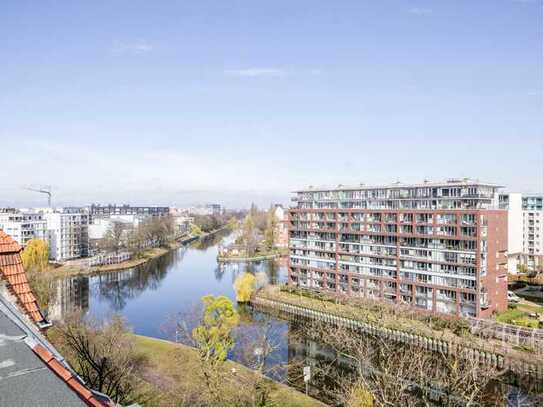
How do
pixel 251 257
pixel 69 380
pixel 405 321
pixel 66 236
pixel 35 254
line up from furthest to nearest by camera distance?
1. pixel 251 257
2. pixel 66 236
3. pixel 35 254
4. pixel 405 321
5. pixel 69 380

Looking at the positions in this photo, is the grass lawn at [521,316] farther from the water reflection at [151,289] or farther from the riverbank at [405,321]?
the water reflection at [151,289]

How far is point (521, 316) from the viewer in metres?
42.3

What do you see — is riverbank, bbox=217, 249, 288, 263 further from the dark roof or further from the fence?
the dark roof

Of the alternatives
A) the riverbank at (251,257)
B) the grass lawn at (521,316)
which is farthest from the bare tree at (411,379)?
the riverbank at (251,257)

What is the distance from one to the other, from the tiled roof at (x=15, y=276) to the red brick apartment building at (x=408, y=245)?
1593 inches

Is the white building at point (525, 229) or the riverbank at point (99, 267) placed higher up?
the white building at point (525, 229)

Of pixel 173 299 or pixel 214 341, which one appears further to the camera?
pixel 173 299

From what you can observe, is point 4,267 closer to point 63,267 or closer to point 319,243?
point 319,243

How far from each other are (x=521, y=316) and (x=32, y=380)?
4745 cm

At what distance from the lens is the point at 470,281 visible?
4172 centimetres

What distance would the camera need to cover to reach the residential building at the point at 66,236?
8575cm

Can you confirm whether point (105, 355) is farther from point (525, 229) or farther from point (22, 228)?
point (525, 229)

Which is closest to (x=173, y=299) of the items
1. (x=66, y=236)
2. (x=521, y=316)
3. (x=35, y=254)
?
(x=35, y=254)

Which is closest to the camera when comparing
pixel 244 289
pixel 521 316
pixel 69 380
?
pixel 69 380
